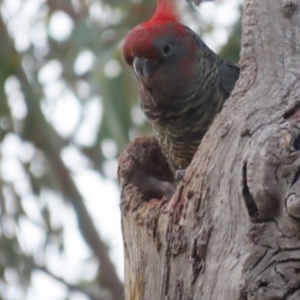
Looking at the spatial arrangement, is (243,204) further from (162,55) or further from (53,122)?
(53,122)

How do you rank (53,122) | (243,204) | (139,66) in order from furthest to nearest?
(53,122) → (139,66) → (243,204)

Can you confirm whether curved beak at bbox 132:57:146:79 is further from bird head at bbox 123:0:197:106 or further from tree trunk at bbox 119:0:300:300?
tree trunk at bbox 119:0:300:300

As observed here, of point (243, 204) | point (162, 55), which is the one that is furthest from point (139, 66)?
point (243, 204)

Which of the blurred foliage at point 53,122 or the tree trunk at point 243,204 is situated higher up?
the blurred foliage at point 53,122

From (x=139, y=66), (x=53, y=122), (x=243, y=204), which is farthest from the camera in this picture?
(x=53, y=122)

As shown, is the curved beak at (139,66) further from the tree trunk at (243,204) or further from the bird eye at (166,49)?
the tree trunk at (243,204)

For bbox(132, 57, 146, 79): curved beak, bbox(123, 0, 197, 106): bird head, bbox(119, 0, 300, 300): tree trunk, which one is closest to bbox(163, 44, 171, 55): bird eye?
bbox(123, 0, 197, 106): bird head

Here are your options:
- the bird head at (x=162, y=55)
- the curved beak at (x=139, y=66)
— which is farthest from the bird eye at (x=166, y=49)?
the curved beak at (x=139, y=66)

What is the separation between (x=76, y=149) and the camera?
14.8 feet

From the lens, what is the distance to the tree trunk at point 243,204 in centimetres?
146

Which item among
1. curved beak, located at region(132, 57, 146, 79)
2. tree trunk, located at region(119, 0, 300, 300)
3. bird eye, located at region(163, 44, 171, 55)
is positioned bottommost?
tree trunk, located at region(119, 0, 300, 300)

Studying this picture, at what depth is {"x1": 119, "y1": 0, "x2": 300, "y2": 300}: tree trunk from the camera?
1460 mm

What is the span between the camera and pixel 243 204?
5.08ft

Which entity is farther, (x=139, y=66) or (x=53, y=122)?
(x=53, y=122)
